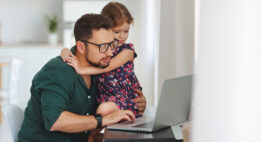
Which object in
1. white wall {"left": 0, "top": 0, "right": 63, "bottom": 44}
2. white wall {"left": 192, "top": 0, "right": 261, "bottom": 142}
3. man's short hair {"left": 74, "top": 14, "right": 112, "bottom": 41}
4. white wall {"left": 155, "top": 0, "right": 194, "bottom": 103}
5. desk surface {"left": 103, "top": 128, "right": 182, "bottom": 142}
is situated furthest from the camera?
white wall {"left": 0, "top": 0, "right": 63, "bottom": 44}

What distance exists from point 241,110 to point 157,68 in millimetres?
1649

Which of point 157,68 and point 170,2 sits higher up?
point 170,2

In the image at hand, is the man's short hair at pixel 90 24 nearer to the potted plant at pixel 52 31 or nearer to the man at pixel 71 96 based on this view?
the man at pixel 71 96

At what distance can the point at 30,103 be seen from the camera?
6.42 feet

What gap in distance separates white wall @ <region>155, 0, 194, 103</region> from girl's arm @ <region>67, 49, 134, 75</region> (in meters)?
0.33

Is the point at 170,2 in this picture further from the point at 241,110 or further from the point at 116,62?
the point at 241,110

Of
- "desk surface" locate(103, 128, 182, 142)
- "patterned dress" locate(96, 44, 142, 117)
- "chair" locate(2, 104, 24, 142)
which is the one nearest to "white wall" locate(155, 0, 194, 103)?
"patterned dress" locate(96, 44, 142, 117)

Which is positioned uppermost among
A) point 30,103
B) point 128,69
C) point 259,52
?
point 259,52

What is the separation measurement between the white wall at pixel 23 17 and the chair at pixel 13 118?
5220 mm

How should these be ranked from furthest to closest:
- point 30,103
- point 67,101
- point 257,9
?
point 30,103
point 67,101
point 257,9

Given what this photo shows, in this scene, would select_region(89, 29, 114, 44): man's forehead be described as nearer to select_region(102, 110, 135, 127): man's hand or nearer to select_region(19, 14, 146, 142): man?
select_region(19, 14, 146, 142): man

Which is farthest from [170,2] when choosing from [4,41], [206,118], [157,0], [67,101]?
[4,41]

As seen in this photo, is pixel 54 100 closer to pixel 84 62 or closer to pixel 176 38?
pixel 84 62

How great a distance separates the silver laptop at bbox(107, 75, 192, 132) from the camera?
5.06 ft
